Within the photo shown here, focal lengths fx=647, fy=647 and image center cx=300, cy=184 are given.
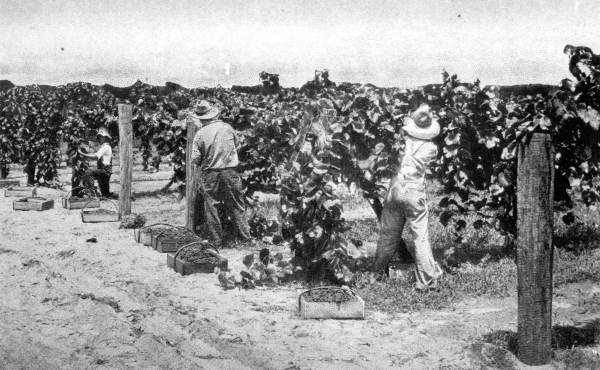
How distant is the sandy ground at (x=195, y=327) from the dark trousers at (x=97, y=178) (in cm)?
551

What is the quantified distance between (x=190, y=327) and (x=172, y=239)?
11.0ft

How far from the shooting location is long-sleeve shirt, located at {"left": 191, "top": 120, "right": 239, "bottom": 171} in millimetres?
9281

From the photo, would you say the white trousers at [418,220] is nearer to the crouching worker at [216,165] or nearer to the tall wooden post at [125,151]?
the crouching worker at [216,165]

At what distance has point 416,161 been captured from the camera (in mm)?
7145

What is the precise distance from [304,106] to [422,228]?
6.42ft

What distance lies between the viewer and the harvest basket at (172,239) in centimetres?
913

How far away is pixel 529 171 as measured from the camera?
16.2 feet

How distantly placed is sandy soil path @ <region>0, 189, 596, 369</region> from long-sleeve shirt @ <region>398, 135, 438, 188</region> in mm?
1454

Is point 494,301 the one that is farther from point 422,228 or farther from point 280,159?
point 280,159

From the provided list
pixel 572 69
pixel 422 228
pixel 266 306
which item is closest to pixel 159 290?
pixel 266 306

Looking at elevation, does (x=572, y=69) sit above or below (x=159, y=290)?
above

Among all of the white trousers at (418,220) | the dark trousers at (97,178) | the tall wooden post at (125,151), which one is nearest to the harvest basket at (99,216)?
the tall wooden post at (125,151)

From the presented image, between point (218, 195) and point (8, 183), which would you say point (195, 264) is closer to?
point (218, 195)

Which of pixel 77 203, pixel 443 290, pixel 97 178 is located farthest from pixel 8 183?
pixel 443 290
